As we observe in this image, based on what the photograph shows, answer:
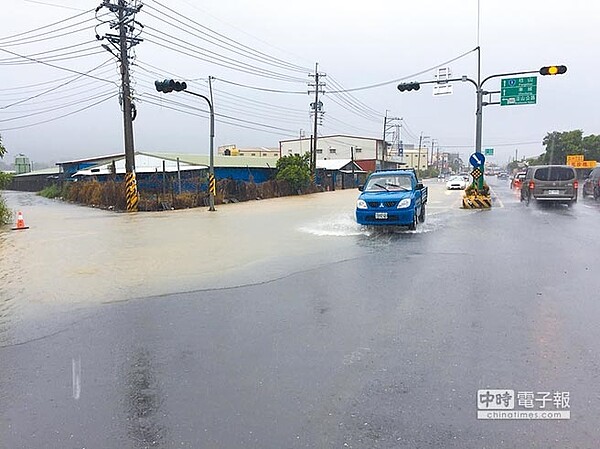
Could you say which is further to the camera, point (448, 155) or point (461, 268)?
point (448, 155)

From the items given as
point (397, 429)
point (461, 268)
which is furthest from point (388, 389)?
point (461, 268)

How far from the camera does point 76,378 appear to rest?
4281 millimetres

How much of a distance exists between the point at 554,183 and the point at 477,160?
3.46 m

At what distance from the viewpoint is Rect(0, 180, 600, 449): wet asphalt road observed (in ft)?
10.9

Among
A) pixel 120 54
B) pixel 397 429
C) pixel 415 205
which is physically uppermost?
pixel 120 54

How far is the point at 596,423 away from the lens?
3.36 metres

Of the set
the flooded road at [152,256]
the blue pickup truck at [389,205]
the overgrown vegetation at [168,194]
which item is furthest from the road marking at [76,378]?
the overgrown vegetation at [168,194]

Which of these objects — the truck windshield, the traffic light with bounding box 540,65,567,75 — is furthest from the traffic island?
the truck windshield

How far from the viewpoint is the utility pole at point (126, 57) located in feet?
76.7

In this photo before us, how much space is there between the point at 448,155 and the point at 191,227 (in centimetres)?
16726

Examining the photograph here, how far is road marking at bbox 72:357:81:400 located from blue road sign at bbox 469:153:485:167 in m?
19.2

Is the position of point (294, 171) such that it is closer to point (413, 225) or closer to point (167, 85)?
point (167, 85)

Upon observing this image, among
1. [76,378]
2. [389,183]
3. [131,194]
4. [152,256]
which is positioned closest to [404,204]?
[389,183]

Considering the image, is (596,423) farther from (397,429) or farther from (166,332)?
(166,332)
